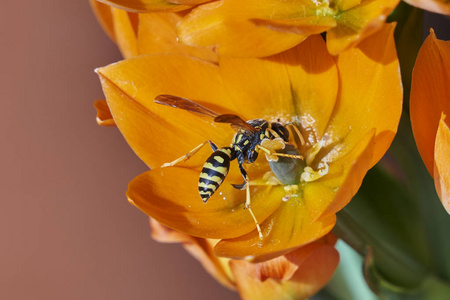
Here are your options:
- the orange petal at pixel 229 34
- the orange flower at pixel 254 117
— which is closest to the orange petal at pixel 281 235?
the orange flower at pixel 254 117

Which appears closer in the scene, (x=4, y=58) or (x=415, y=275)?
(x=415, y=275)

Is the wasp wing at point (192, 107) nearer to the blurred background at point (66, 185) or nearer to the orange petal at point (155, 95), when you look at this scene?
the orange petal at point (155, 95)

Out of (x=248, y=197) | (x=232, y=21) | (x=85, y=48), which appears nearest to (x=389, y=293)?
(x=248, y=197)

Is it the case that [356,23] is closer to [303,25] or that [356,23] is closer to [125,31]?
[303,25]

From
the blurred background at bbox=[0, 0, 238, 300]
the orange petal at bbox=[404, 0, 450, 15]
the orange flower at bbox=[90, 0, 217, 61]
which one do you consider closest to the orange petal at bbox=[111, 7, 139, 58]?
the orange flower at bbox=[90, 0, 217, 61]

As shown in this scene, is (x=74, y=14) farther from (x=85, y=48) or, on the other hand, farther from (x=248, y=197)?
(x=248, y=197)
